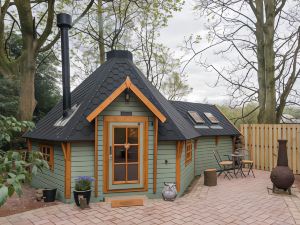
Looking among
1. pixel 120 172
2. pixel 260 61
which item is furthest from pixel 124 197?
pixel 260 61

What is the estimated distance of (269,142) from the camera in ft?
40.4

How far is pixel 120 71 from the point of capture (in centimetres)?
894

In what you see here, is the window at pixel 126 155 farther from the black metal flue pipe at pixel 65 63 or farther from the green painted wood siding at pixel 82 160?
the black metal flue pipe at pixel 65 63

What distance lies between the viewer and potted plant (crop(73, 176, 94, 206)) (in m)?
6.95

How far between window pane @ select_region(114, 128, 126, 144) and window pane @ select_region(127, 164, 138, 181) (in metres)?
0.75

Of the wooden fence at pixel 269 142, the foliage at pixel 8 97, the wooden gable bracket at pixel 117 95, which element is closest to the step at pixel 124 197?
the wooden gable bracket at pixel 117 95

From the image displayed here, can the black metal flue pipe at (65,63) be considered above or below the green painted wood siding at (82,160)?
above

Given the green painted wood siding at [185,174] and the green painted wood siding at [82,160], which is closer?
the green painted wood siding at [82,160]

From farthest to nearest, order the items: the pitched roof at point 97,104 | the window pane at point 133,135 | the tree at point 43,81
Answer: the tree at point 43,81 → the window pane at point 133,135 → the pitched roof at point 97,104

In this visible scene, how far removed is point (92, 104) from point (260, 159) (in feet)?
28.4

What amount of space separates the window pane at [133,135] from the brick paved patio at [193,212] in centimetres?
174

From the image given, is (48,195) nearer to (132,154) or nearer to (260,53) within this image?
(132,154)

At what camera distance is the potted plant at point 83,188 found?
6953mm

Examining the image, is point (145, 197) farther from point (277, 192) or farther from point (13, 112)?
point (13, 112)
